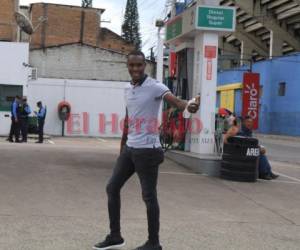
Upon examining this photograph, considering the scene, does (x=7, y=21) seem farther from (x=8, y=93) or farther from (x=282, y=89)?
(x=282, y=89)

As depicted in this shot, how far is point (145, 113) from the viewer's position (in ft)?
19.2

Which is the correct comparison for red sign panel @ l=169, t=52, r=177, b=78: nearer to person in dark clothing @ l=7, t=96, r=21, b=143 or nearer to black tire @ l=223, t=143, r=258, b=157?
black tire @ l=223, t=143, r=258, b=157

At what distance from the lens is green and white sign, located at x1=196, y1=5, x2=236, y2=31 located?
13.3 m

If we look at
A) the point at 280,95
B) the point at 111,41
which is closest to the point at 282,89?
the point at 280,95

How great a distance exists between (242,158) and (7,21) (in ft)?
86.7

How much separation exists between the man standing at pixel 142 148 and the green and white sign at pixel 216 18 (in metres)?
7.64

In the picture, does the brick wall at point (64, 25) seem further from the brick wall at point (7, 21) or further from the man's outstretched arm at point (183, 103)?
the man's outstretched arm at point (183, 103)

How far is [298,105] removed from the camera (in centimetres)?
3994

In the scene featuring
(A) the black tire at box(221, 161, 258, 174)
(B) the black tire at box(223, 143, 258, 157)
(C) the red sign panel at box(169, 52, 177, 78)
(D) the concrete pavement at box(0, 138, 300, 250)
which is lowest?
(D) the concrete pavement at box(0, 138, 300, 250)

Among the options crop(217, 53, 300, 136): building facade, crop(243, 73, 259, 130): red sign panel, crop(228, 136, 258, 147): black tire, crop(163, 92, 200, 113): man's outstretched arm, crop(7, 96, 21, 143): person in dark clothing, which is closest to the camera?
crop(163, 92, 200, 113): man's outstretched arm

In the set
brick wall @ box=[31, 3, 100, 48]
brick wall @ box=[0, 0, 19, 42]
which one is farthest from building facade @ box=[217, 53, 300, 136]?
brick wall @ box=[0, 0, 19, 42]

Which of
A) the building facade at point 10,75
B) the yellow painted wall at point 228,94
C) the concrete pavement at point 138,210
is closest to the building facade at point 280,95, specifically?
the yellow painted wall at point 228,94

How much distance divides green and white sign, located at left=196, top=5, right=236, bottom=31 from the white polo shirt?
7761mm

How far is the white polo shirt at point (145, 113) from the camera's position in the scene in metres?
5.81
